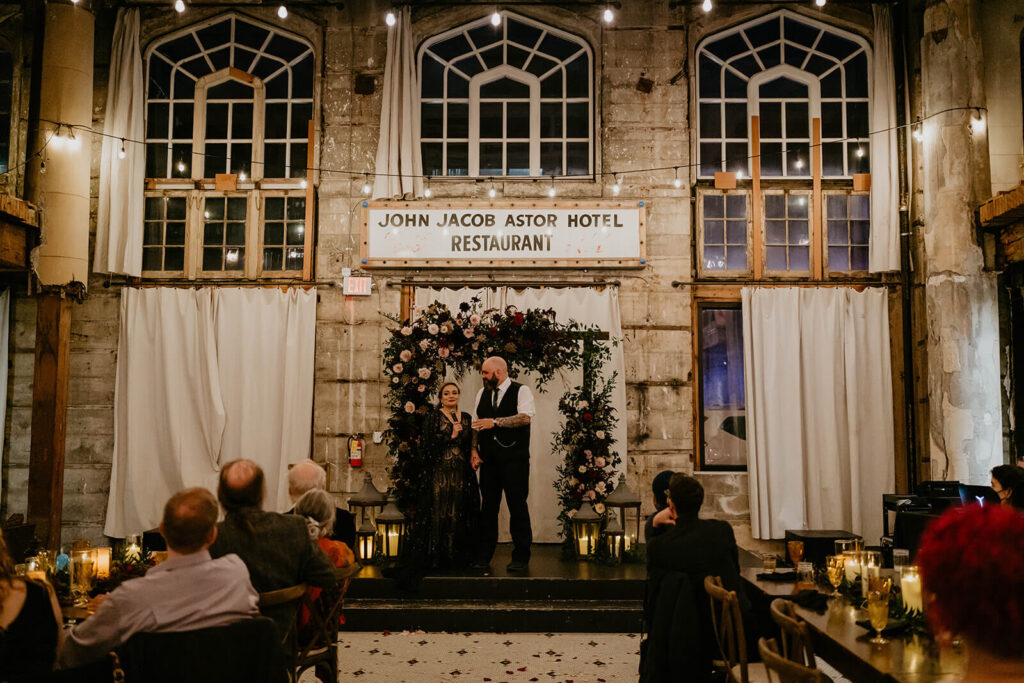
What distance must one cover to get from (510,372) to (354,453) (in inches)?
81.3

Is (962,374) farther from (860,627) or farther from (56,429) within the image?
(56,429)

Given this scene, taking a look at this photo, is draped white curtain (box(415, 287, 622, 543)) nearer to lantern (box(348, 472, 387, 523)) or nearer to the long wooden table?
lantern (box(348, 472, 387, 523))

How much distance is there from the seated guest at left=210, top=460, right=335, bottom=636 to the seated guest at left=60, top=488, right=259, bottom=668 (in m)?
0.57

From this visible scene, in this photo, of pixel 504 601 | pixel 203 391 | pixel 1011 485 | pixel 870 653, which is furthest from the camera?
pixel 203 391

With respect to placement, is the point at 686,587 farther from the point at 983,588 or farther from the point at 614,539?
the point at 614,539

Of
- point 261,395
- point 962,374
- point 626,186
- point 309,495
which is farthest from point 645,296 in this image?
point 309,495

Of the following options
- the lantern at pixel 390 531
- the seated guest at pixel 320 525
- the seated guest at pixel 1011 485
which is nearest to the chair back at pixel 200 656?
the seated guest at pixel 320 525

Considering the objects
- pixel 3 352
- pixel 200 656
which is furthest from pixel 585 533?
pixel 3 352

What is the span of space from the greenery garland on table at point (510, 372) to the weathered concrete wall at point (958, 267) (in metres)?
3.10

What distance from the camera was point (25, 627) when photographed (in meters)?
2.87

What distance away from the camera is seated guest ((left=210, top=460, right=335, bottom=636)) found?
352cm

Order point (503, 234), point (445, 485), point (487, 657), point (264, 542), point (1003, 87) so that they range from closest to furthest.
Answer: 1. point (264, 542)
2. point (487, 657)
3. point (445, 485)
4. point (1003, 87)
5. point (503, 234)

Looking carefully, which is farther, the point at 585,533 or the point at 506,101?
the point at 506,101

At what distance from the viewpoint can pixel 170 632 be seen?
105 inches
